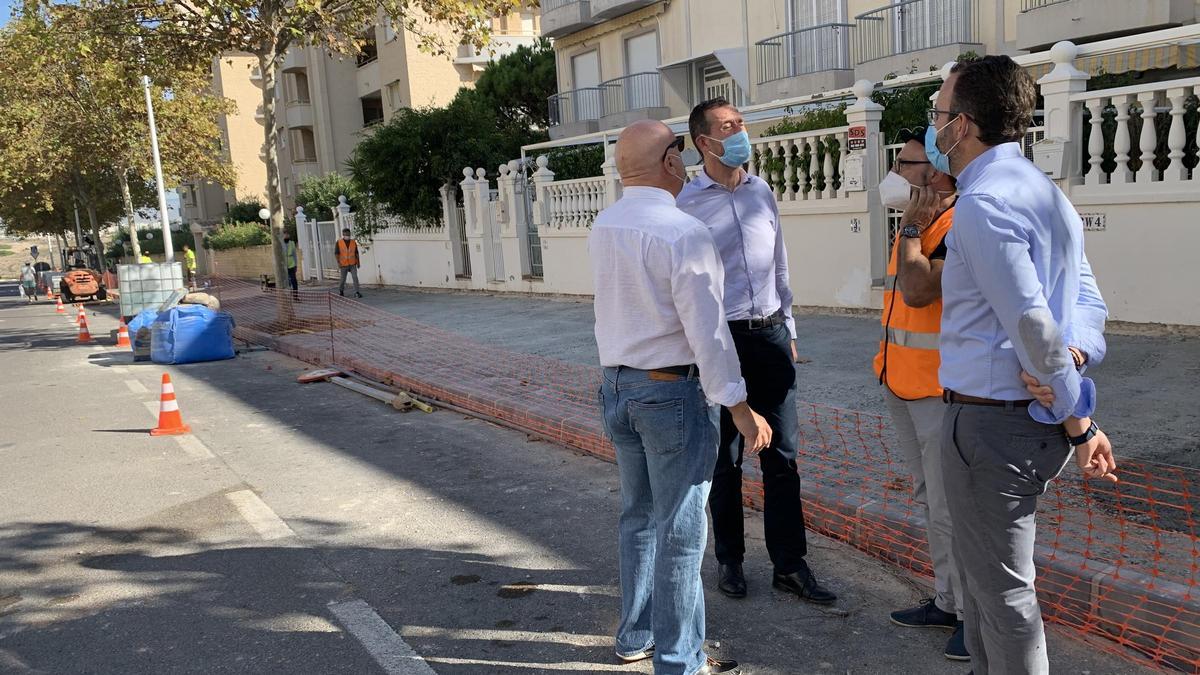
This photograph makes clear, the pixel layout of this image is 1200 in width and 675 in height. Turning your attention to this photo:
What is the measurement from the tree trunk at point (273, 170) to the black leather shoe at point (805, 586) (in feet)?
44.6

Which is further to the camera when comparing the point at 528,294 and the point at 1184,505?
the point at 528,294

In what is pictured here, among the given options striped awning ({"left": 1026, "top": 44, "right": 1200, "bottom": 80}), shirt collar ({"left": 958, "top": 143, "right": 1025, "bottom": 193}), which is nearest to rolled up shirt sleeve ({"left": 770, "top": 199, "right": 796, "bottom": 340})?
shirt collar ({"left": 958, "top": 143, "right": 1025, "bottom": 193})

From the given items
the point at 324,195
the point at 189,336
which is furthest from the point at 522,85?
the point at 189,336

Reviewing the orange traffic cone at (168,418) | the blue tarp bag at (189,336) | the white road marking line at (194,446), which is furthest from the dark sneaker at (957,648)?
the blue tarp bag at (189,336)

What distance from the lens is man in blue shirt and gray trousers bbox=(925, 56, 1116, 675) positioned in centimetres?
226

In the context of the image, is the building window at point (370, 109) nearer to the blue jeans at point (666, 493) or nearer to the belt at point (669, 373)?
the blue jeans at point (666, 493)

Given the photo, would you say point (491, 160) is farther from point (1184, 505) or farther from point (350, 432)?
point (1184, 505)

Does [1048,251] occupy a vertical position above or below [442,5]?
below

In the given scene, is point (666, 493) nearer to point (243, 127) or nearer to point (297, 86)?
point (297, 86)

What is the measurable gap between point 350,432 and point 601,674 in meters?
5.08

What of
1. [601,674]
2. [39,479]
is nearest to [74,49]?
[39,479]

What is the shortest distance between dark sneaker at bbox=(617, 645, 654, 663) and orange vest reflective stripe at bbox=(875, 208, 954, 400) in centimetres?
136

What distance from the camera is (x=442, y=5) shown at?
603 inches

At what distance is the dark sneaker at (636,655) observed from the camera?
3.51 metres
